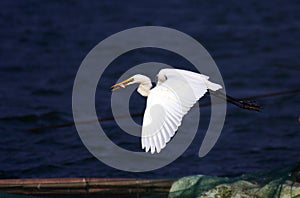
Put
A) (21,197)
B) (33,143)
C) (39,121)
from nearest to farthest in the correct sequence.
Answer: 1. (21,197)
2. (33,143)
3. (39,121)

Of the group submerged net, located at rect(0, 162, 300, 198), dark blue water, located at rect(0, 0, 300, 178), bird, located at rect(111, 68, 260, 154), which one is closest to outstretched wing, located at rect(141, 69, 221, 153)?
bird, located at rect(111, 68, 260, 154)

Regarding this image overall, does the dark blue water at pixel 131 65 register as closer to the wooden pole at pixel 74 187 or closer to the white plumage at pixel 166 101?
the wooden pole at pixel 74 187

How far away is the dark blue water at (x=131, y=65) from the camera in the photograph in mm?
7934

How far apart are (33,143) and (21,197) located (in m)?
2.76

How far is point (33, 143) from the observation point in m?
8.34

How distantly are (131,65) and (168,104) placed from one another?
557 cm

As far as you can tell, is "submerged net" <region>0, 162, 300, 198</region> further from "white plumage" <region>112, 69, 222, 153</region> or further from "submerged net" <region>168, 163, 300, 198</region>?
"white plumage" <region>112, 69, 222, 153</region>

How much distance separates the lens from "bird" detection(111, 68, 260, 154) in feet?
16.5

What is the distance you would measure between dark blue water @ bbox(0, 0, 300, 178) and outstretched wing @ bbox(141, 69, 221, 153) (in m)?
1.83

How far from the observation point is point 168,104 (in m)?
5.29

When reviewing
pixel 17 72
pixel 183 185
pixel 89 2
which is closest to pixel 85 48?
pixel 17 72

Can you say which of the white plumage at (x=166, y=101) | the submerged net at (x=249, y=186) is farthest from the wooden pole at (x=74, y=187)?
the white plumage at (x=166, y=101)

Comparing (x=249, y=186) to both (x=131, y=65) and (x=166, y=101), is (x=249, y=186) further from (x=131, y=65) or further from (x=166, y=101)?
(x=131, y=65)

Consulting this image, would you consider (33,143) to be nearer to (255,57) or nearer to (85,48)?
(85,48)
